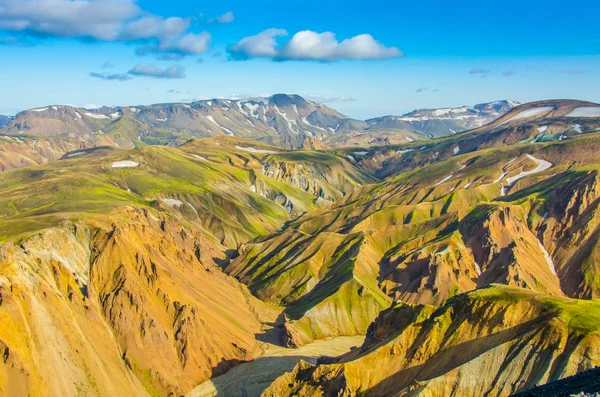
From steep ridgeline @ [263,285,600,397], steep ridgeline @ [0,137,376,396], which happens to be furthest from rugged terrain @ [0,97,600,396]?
steep ridgeline @ [0,137,376,396]

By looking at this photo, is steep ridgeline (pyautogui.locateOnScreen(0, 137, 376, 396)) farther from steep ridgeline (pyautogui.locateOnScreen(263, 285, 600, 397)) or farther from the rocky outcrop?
steep ridgeline (pyautogui.locateOnScreen(263, 285, 600, 397))

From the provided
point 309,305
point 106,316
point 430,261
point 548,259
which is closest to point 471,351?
point 106,316

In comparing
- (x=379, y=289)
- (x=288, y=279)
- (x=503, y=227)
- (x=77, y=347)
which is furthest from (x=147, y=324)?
(x=503, y=227)

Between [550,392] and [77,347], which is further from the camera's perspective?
[77,347]

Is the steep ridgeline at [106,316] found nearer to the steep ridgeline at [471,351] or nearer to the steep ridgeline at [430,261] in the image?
the steep ridgeline at [430,261]

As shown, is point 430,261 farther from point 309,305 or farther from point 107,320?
point 107,320

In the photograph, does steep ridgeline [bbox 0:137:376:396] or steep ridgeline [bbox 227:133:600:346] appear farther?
steep ridgeline [bbox 227:133:600:346]

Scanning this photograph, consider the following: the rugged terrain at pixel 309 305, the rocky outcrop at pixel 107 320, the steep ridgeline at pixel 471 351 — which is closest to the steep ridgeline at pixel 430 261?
the rugged terrain at pixel 309 305

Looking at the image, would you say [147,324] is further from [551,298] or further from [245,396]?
[551,298]
